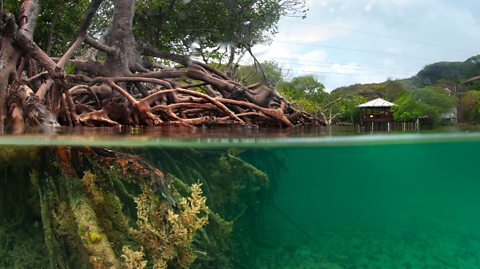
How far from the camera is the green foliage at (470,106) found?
8642 millimetres

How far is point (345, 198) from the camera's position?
28.8 ft

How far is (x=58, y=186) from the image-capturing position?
512cm

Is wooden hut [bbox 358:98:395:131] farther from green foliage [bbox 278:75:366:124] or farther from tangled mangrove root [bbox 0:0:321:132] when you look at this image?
tangled mangrove root [bbox 0:0:321:132]

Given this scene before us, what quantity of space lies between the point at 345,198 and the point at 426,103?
84.3 inches

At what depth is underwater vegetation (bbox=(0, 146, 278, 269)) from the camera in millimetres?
4535

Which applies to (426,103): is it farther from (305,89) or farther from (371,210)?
(305,89)

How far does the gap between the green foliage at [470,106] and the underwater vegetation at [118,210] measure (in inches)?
175

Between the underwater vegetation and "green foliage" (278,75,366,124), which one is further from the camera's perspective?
"green foliage" (278,75,366,124)

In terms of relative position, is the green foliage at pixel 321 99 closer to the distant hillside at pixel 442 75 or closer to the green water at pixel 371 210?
the distant hillside at pixel 442 75

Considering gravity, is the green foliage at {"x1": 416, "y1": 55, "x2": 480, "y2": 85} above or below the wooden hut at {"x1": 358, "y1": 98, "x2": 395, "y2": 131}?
above

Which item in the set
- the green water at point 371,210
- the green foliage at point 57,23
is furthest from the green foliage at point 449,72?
the green foliage at point 57,23

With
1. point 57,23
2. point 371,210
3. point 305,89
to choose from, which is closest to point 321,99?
point 305,89

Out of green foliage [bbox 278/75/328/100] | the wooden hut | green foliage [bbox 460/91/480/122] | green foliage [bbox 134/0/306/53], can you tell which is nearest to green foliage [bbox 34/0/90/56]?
green foliage [bbox 134/0/306/53]

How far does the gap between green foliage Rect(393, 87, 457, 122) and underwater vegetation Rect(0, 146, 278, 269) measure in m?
3.51
